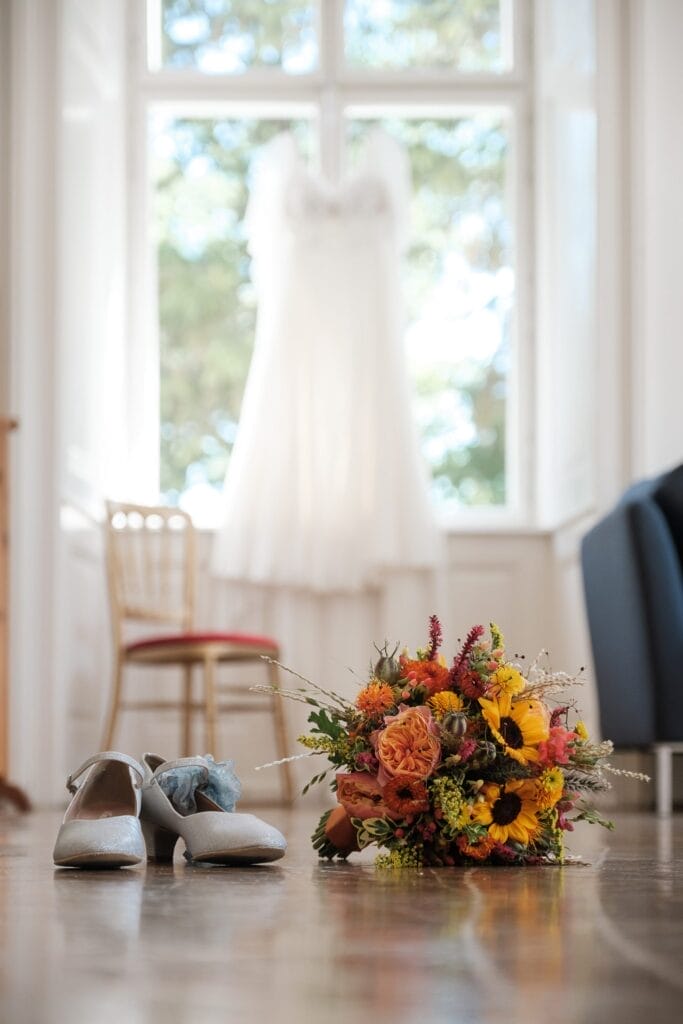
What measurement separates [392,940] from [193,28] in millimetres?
5326

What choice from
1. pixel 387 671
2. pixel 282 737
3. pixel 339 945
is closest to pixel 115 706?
pixel 282 737

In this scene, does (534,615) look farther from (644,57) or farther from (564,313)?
(644,57)

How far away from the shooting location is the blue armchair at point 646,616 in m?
4.08

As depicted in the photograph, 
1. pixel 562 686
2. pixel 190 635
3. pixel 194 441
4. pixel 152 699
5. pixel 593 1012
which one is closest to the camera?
pixel 593 1012

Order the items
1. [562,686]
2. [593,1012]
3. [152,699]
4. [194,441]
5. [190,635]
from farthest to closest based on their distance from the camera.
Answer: [194,441] < [152,699] < [190,635] < [562,686] < [593,1012]

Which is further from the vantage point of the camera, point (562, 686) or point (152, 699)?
point (152, 699)

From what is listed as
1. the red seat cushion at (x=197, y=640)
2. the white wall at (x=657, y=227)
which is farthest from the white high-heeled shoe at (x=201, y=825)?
the white wall at (x=657, y=227)

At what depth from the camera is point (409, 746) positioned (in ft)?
6.55

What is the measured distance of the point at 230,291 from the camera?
6.08 m

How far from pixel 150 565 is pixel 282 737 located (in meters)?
0.80

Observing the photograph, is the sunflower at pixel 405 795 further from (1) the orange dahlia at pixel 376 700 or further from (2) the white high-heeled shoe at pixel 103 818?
(2) the white high-heeled shoe at pixel 103 818

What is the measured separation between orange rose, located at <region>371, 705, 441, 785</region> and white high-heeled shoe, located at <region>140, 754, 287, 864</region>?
6.5 inches

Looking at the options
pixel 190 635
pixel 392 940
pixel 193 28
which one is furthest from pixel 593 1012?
pixel 193 28

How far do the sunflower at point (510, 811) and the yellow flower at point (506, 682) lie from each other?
12cm
